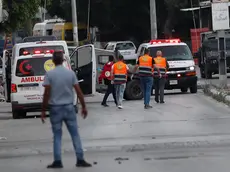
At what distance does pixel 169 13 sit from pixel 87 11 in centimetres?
776

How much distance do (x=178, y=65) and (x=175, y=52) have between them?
87 centimetres

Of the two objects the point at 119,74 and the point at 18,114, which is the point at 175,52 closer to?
the point at 119,74

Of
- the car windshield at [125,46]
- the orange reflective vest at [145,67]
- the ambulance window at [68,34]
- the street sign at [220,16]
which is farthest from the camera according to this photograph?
the ambulance window at [68,34]

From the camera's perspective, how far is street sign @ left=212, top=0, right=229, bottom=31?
26.2m

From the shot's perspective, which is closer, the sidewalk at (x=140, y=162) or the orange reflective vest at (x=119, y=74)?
the sidewalk at (x=140, y=162)

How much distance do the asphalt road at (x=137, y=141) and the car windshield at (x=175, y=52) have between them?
20.7 ft

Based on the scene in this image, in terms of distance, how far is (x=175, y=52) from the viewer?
2766cm

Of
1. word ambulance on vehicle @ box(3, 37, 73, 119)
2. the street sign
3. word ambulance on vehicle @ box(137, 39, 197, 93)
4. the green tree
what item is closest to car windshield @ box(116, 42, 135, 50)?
the green tree

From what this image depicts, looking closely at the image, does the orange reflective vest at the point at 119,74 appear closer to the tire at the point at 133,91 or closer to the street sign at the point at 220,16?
the tire at the point at 133,91

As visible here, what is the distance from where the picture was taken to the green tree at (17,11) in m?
30.3

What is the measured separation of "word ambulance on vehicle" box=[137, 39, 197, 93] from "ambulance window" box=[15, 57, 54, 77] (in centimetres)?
737

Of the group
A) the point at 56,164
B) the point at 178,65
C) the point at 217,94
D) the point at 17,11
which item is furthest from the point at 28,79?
the point at 17,11

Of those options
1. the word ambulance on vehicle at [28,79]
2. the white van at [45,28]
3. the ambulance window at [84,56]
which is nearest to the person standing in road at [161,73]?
the ambulance window at [84,56]

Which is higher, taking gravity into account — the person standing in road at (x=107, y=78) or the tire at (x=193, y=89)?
the person standing in road at (x=107, y=78)
